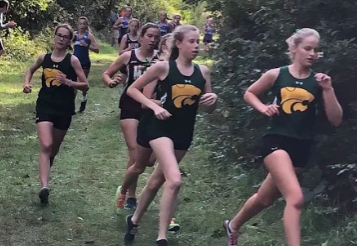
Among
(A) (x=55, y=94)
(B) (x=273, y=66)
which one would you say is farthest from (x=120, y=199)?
(B) (x=273, y=66)

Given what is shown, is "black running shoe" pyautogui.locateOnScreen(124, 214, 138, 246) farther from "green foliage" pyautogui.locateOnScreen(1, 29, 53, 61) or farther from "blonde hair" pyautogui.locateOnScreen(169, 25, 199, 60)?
"green foliage" pyautogui.locateOnScreen(1, 29, 53, 61)

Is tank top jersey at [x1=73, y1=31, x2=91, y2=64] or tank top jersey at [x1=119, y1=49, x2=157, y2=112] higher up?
tank top jersey at [x1=73, y1=31, x2=91, y2=64]

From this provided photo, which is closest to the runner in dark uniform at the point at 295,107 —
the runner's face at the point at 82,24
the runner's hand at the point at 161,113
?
the runner's hand at the point at 161,113

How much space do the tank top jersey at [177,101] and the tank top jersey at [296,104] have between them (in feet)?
2.69

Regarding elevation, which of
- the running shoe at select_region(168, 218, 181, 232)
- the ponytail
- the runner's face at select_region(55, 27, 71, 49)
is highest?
the runner's face at select_region(55, 27, 71, 49)

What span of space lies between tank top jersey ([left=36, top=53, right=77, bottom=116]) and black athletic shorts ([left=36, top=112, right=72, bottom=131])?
0.14 ft

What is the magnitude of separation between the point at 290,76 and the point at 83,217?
3019 mm

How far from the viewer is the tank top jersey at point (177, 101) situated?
237 inches

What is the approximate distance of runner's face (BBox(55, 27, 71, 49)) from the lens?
7684mm

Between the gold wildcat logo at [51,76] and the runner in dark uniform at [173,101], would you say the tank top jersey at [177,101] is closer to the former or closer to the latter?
the runner in dark uniform at [173,101]

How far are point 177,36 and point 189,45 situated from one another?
15 centimetres

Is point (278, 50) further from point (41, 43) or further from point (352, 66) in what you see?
point (41, 43)

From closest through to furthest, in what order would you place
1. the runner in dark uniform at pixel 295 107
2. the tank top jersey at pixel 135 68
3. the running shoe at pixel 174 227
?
the runner in dark uniform at pixel 295 107
the running shoe at pixel 174 227
the tank top jersey at pixel 135 68

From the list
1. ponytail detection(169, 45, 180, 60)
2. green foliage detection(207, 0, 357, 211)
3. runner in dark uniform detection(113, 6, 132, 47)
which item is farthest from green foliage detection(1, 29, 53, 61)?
ponytail detection(169, 45, 180, 60)
